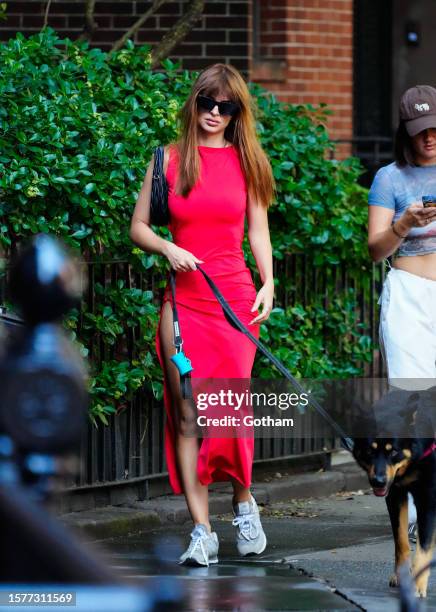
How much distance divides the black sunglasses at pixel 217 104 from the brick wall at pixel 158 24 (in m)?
5.20

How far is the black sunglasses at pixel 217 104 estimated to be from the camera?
19.4ft

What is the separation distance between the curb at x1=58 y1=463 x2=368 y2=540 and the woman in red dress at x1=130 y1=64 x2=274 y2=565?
0.78 meters

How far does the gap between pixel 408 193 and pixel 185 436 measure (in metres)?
1.46

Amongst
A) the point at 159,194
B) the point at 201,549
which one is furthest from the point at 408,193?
the point at 201,549

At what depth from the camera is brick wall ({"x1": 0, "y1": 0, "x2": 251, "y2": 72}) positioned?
11.0m

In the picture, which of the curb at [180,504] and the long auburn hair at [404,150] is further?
the curb at [180,504]

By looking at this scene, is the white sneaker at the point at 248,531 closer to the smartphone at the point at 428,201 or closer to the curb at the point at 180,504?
the curb at the point at 180,504

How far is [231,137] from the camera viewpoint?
6.10 m

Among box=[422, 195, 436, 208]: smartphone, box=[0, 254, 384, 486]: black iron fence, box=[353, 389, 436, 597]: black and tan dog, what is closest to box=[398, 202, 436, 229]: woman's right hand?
box=[422, 195, 436, 208]: smartphone

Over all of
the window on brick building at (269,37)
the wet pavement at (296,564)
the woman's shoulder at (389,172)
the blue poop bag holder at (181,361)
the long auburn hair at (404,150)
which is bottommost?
the wet pavement at (296,564)

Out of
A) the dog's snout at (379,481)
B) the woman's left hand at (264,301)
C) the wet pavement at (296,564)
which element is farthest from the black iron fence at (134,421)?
the dog's snout at (379,481)

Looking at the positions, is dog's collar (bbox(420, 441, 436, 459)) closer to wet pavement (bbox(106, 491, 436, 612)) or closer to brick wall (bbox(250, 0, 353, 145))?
wet pavement (bbox(106, 491, 436, 612))

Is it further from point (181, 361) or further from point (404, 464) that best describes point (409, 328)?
point (404, 464)

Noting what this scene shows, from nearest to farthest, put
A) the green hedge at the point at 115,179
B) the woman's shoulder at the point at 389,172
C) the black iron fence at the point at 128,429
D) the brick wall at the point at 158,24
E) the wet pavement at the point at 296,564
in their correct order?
the wet pavement at the point at 296,564 → the woman's shoulder at the point at 389,172 → the green hedge at the point at 115,179 → the black iron fence at the point at 128,429 → the brick wall at the point at 158,24
